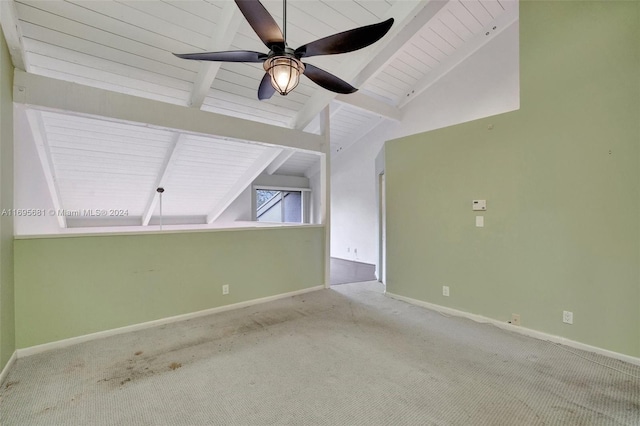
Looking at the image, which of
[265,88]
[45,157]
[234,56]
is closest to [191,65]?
[265,88]

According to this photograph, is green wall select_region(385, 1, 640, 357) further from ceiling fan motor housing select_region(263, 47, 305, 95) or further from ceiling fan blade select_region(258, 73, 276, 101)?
ceiling fan motor housing select_region(263, 47, 305, 95)

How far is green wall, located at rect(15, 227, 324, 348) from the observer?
2459 mm

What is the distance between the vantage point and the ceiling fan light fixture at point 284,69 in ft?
5.87

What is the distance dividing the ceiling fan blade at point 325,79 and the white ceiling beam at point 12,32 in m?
2.07

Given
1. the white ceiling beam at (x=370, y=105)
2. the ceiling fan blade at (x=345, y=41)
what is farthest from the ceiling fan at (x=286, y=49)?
the white ceiling beam at (x=370, y=105)

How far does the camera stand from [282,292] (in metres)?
4.07

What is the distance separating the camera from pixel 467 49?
181 inches

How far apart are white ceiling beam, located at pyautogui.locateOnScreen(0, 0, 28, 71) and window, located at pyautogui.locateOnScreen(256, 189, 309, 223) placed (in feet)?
16.7

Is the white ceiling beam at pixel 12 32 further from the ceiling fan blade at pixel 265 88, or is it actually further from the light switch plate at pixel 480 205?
the light switch plate at pixel 480 205

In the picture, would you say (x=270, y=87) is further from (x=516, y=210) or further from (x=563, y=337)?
(x=563, y=337)

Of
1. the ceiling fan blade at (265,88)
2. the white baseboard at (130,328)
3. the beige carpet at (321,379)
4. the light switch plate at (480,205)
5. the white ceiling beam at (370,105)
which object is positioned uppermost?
the white ceiling beam at (370,105)

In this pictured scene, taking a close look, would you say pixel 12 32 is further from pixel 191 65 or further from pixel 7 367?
pixel 7 367

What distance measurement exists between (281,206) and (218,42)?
5.53 m

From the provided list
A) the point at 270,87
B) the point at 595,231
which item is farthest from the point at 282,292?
the point at 595,231
